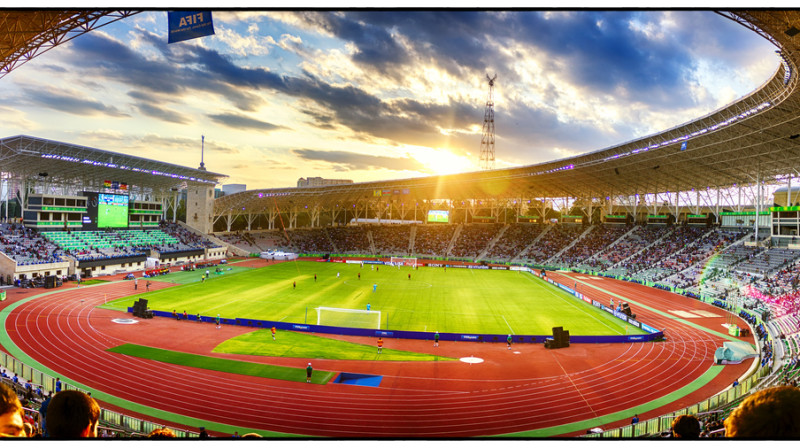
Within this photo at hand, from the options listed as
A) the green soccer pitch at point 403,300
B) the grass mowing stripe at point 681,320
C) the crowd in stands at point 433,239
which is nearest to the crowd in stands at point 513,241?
the crowd in stands at point 433,239

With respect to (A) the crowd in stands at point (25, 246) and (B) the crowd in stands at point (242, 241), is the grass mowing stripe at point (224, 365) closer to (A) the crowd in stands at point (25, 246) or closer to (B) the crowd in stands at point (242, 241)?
(A) the crowd in stands at point (25, 246)

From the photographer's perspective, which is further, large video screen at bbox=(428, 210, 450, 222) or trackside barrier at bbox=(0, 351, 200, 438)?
large video screen at bbox=(428, 210, 450, 222)

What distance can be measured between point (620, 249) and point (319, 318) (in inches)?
1865

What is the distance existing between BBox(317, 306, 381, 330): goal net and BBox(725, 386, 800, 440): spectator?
73.2 ft

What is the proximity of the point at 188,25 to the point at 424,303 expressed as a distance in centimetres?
2719

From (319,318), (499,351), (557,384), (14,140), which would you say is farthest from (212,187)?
(557,384)

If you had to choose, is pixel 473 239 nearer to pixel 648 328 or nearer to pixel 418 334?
pixel 648 328

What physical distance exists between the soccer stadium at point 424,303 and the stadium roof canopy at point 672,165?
28 centimetres

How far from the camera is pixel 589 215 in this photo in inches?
2692

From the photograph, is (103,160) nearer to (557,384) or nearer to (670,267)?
(557,384)

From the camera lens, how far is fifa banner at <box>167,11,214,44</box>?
27.7ft

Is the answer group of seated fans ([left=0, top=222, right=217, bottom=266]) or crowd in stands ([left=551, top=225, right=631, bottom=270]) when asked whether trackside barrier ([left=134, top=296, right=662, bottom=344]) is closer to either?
group of seated fans ([left=0, top=222, right=217, bottom=266])

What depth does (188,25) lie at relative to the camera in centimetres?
901

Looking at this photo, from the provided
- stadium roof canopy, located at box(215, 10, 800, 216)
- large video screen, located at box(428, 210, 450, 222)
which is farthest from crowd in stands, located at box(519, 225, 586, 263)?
large video screen, located at box(428, 210, 450, 222)
